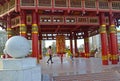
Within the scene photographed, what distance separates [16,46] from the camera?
1037 cm

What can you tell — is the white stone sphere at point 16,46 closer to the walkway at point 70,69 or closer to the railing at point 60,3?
the walkway at point 70,69

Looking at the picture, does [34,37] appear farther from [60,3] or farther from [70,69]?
[70,69]

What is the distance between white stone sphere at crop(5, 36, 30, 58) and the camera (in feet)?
33.9

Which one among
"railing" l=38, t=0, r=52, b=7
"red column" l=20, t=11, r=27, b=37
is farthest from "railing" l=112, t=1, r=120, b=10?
"red column" l=20, t=11, r=27, b=37

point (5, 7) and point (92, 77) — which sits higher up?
point (5, 7)

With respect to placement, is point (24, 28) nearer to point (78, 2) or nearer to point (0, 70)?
point (78, 2)

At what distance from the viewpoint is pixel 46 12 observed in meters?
19.4

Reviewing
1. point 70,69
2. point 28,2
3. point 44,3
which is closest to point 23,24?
point 28,2

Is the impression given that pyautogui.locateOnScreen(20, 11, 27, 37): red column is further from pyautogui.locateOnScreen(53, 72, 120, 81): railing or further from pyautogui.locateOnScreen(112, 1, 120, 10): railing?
pyautogui.locateOnScreen(112, 1, 120, 10): railing

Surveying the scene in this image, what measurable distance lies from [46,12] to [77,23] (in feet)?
9.52

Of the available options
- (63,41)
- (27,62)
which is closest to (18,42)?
(27,62)

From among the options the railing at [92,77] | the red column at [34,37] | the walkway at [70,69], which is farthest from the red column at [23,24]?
the railing at [92,77]

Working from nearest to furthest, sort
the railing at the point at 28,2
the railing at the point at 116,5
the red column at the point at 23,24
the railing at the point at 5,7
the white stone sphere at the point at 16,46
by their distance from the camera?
the white stone sphere at the point at 16,46
the railing at the point at 28,2
the red column at the point at 23,24
the railing at the point at 5,7
the railing at the point at 116,5

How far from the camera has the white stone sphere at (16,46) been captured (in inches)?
406
